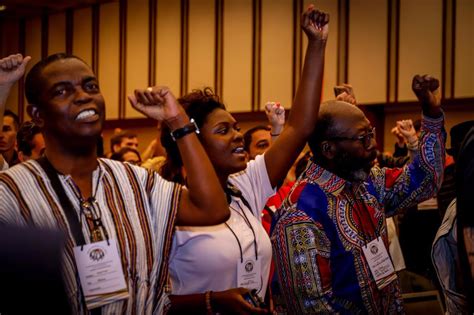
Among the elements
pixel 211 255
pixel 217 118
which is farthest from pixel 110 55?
pixel 211 255

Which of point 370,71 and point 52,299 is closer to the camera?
point 52,299

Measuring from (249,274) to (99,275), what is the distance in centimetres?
73

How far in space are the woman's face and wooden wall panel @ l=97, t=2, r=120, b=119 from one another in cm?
763

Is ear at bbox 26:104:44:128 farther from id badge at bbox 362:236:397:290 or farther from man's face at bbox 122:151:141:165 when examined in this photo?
man's face at bbox 122:151:141:165

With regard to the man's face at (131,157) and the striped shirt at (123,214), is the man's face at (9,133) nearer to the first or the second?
the man's face at (131,157)

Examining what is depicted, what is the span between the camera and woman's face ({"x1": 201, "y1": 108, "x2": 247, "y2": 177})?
2.54m

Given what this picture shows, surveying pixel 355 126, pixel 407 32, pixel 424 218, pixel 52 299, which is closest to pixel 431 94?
pixel 355 126

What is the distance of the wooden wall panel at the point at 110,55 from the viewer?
9914mm

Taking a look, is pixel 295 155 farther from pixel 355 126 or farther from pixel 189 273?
pixel 189 273

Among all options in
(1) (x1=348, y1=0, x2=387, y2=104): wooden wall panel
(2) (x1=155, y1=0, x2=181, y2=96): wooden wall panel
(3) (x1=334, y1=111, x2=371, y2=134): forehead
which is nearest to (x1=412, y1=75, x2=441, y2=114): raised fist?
(3) (x1=334, y1=111, x2=371, y2=134): forehead

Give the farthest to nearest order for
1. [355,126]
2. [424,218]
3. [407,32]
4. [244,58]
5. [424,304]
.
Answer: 1. [244,58]
2. [407,32]
3. [424,218]
4. [424,304]
5. [355,126]

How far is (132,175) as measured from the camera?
2.00 meters

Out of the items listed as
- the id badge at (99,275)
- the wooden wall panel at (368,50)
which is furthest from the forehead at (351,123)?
the wooden wall panel at (368,50)

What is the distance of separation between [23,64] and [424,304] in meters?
2.32
